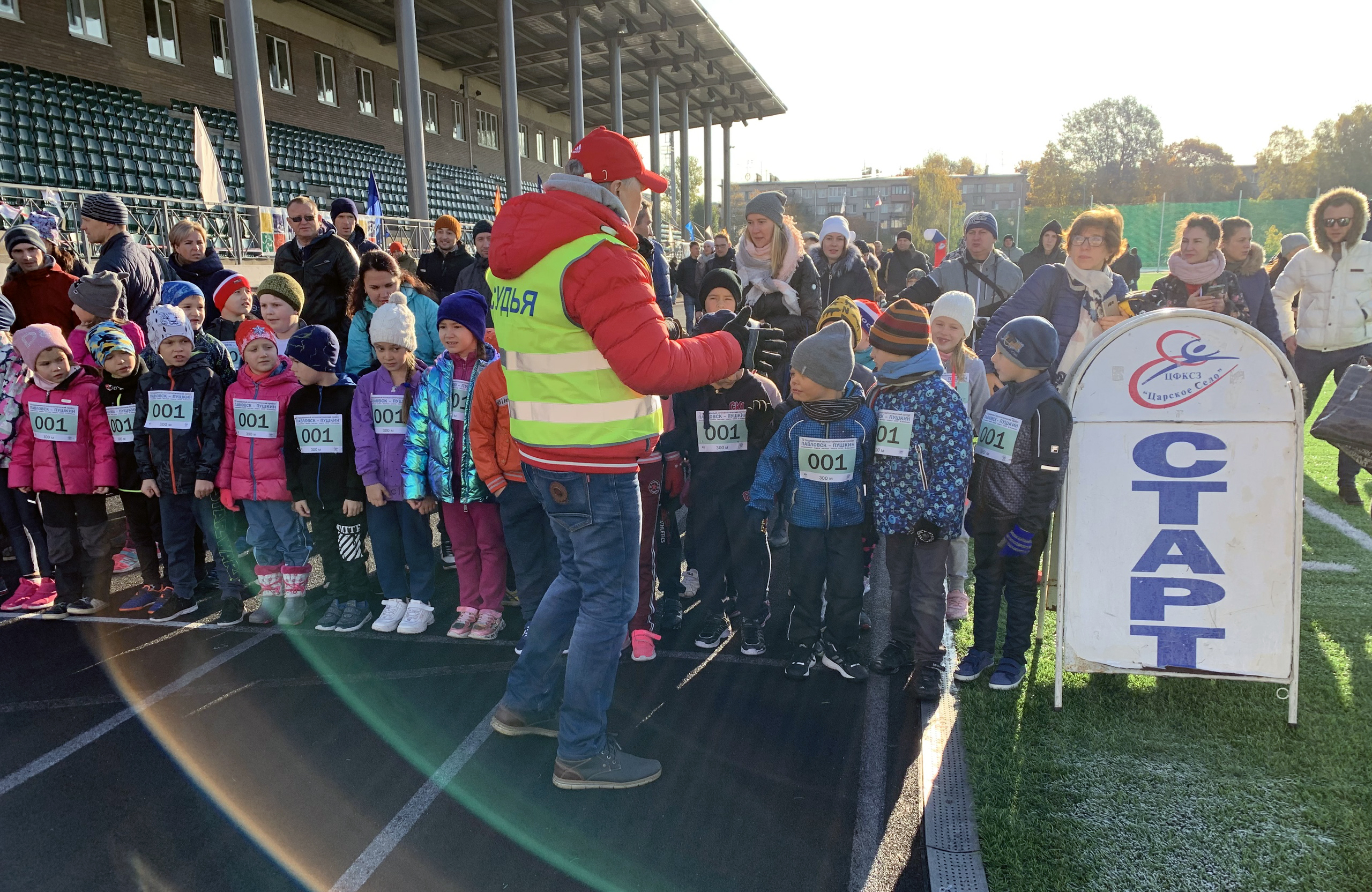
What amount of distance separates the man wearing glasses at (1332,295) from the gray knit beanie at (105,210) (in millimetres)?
8345

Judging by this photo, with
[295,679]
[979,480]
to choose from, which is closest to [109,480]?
[295,679]

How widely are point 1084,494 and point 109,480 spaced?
16.9 ft

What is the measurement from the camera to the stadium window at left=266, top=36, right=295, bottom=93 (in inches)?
851

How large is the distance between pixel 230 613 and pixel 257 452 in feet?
3.23

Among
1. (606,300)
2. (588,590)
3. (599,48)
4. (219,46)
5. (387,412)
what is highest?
(599,48)

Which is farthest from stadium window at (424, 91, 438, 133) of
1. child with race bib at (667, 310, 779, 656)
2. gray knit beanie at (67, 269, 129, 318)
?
child with race bib at (667, 310, 779, 656)

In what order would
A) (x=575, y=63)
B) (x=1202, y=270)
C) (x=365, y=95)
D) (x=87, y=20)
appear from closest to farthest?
(x=1202, y=270) → (x=87, y=20) → (x=575, y=63) → (x=365, y=95)

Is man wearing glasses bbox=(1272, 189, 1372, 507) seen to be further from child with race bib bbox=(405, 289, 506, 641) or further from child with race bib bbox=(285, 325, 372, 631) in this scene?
child with race bib bbox=(285, 325, 372, 631)

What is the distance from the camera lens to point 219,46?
2005 cm

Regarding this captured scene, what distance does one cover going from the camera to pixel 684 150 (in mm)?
33562

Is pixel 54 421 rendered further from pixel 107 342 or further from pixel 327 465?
pixel 327 465

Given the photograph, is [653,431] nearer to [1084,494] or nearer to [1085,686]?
[1084,494]

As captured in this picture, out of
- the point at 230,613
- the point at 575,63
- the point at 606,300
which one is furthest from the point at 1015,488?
the point at 575,63

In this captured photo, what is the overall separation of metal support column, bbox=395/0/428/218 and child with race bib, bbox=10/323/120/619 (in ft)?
42.5
